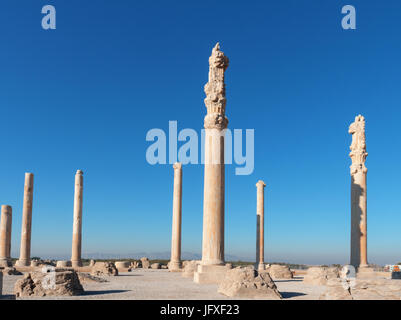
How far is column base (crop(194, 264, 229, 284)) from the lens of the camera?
744 inches

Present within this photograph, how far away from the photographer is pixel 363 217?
26.4 m

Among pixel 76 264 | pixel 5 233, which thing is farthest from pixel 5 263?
pixel 76 264

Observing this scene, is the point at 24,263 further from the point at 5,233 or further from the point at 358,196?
the point at 358,196

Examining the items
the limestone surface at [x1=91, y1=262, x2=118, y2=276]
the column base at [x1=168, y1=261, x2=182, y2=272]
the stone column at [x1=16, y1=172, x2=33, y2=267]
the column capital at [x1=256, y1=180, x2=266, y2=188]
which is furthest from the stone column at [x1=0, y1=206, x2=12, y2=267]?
the column capital at [x1=256, y1=180, x2=266, y2=188]

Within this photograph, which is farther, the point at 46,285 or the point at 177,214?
the point at 177,214

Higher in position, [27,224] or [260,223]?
[260,223]

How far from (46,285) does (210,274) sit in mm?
Answer: 7316

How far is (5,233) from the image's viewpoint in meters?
37.4

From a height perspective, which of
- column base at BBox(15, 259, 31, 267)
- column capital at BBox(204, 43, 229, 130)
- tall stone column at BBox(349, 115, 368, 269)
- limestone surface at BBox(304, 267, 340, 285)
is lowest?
column base at BBox(15, 259, 31, 267)

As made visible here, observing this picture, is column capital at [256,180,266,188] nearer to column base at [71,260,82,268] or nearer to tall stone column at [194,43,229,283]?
column base at [71,260,82,268]

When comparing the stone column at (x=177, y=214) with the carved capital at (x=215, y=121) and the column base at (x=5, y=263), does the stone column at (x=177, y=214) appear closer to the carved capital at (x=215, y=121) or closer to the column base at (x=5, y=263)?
the column base at (x=5, y=263)

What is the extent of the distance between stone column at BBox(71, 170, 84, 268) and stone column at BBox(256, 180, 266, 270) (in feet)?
45.9

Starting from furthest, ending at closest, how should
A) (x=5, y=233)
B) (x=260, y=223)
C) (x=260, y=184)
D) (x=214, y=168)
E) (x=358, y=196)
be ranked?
(x=5, y=233) → (x=260, y=184) → (x=260, y=223) → (x=358, y=196) → (x=214, y=168)
